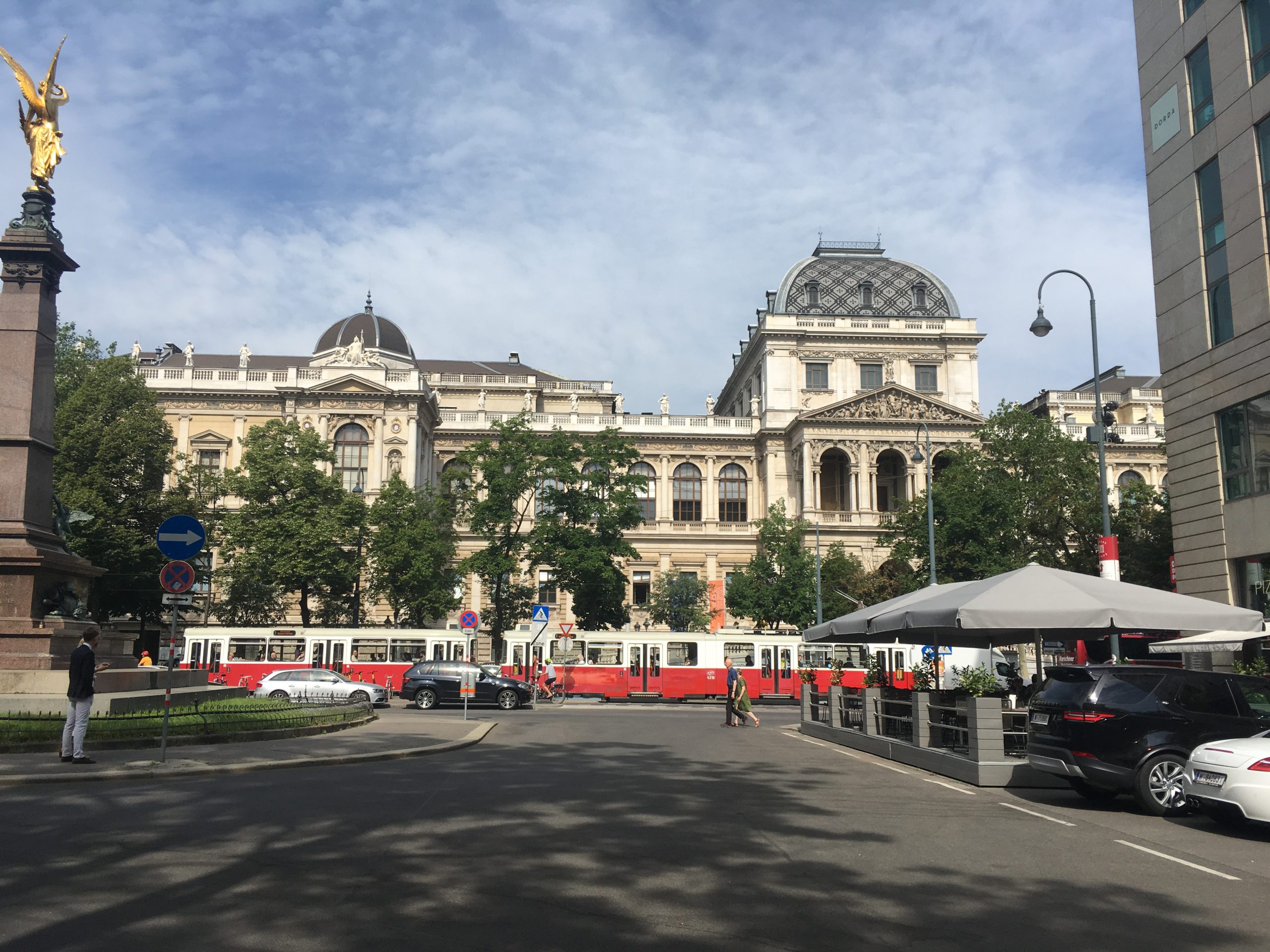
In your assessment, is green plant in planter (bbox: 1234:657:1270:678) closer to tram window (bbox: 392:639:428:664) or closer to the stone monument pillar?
the stone monument pillar

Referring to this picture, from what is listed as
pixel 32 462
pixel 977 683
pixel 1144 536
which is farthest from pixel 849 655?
Answer: pixel 32 462

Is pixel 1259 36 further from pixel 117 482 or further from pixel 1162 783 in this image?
pixel 117 482

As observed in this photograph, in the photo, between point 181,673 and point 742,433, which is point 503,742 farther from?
point 742,433

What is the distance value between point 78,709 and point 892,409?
205 ft

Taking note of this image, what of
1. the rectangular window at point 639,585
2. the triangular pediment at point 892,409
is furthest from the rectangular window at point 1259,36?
the rectangular window at point 639,585

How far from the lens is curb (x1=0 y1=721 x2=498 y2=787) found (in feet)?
42.8

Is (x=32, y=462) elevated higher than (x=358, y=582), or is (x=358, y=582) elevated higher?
(x=32, y=462)

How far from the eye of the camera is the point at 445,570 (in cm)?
5741

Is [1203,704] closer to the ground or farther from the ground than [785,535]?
closer to the ground

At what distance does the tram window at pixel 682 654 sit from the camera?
43750 millimetres

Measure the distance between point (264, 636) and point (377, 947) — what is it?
39.4 m

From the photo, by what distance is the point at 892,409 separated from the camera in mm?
71062

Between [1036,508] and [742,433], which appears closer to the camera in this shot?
[1036,508]

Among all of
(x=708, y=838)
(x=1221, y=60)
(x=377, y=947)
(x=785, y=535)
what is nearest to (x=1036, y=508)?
(x=785, y=535)
